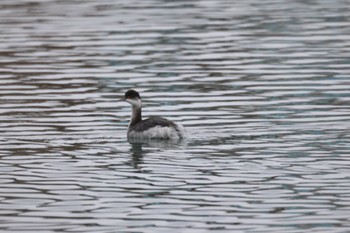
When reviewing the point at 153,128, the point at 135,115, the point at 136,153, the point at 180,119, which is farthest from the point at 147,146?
the point at 180,119

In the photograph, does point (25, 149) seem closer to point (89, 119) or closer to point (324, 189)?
point (89, 119)

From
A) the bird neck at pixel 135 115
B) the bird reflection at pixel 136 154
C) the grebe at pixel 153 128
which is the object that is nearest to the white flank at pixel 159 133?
the grebe at pixel 153 128

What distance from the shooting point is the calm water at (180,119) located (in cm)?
1562

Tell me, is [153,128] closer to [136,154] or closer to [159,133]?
[159,133]

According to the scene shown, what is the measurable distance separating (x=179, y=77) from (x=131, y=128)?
691 cm

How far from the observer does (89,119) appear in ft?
77.6

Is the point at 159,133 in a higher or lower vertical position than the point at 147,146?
higher

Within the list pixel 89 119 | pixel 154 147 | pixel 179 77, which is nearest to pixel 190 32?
pixel 179 77

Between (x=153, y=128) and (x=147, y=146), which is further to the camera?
(x=153, y=128)

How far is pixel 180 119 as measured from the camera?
2355 centimetres

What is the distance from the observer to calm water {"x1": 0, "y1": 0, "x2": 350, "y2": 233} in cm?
1562

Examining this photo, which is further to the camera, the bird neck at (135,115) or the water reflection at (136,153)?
the bird neck at (135,115)

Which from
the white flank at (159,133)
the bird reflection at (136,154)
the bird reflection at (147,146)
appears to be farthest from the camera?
the white flank at (159,133)

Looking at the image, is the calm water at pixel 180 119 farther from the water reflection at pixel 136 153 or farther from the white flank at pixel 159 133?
the white flank at pixel 159 133
